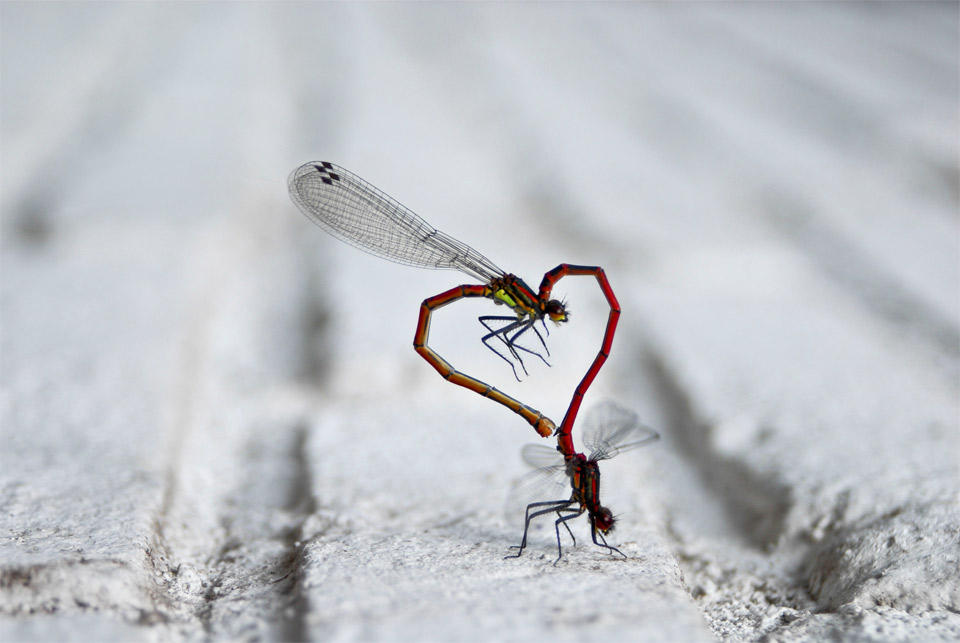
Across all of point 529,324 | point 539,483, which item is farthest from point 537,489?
point 529,324

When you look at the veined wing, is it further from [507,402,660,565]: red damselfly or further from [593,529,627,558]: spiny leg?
[593,529,627,558]: spiny leg

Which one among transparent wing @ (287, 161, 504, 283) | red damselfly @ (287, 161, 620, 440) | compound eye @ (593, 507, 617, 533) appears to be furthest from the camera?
transparent wing @ (287, 161, 504, 283)

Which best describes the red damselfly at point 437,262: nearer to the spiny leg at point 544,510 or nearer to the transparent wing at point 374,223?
the transparent wing at point 374,223

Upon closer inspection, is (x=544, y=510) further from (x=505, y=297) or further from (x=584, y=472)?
(x=505, y=297)

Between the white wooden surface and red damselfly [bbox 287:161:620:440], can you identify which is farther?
red damselfly [bbox 287:161:620:440]

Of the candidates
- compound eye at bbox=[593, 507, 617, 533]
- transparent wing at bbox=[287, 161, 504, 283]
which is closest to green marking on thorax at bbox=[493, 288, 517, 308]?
transparent wing at bbox=[287, 161, 504, 283]

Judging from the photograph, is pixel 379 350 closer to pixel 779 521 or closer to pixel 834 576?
pixel 779 521
